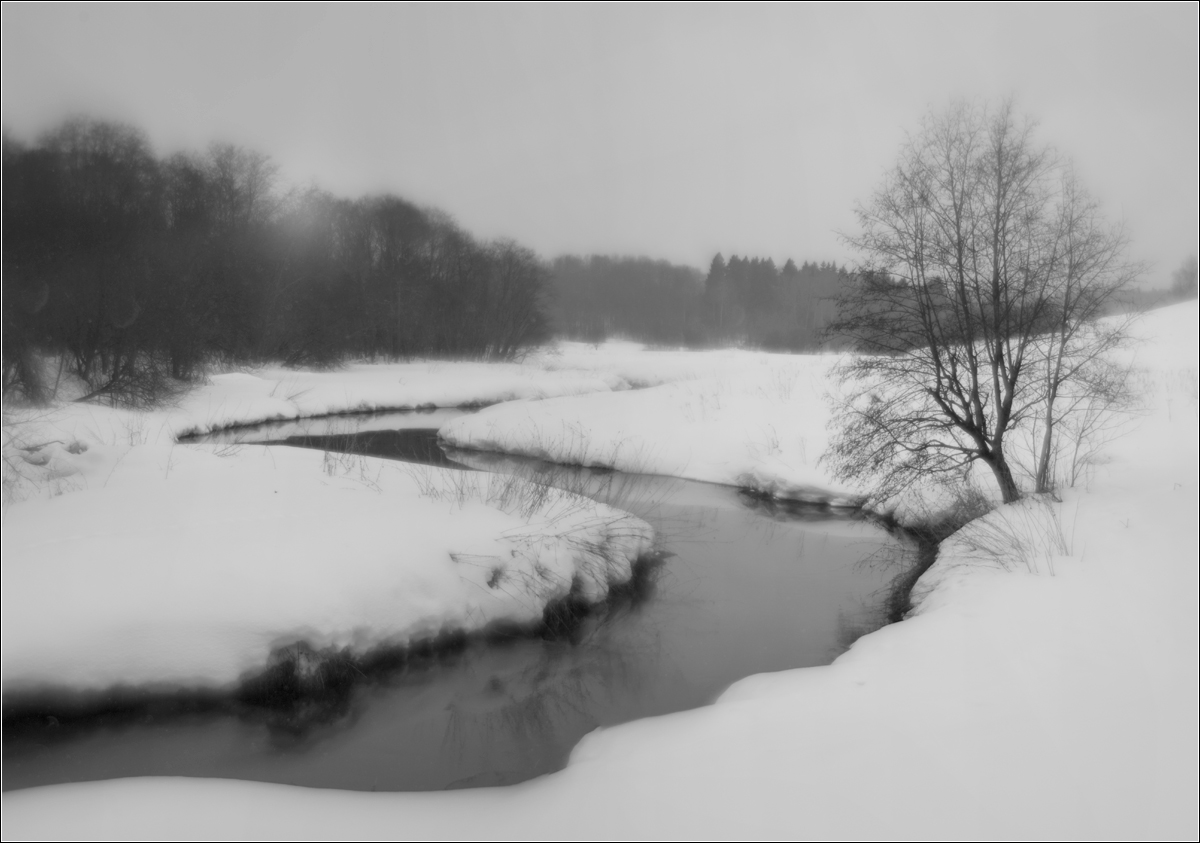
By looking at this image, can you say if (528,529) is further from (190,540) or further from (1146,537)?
(1146,537)

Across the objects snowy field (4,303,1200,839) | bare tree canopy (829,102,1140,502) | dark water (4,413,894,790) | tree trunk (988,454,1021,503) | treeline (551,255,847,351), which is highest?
treeline (551,255,847,351)

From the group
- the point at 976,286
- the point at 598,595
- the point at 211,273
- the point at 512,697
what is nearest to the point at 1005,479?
the point at 976,286

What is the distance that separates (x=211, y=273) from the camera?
25.5 m

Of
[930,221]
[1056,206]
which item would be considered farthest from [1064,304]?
[930,221]

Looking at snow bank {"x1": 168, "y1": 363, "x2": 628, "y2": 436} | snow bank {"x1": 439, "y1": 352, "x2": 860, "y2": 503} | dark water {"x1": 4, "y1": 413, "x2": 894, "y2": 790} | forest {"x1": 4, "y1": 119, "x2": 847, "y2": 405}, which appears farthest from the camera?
snow bank {"x1": 168, "y1": 363, "x2": 628, "y2": 436}

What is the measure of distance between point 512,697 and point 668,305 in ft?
147

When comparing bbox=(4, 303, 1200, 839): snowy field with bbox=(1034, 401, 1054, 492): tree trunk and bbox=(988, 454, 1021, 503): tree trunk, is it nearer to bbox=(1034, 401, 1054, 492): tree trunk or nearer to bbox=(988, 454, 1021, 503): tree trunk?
bbox=(1034, 401, 1054, 492): tree trunk

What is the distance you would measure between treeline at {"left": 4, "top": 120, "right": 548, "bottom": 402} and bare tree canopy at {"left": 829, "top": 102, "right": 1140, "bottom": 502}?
12894mm

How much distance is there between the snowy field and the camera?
3.60 meters

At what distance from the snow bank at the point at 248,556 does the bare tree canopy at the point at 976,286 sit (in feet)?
14.5

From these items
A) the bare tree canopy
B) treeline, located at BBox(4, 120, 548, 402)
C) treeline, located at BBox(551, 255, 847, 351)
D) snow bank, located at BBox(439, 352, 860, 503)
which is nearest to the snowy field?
the bare tree canopy

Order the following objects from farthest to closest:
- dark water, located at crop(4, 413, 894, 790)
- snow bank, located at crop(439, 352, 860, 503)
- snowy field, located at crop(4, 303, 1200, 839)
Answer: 1. snow bank, located at crop(439, 352, 860, 503)
2. dark water, located at crop(4, 413, 894, 790)
3. snowy field, located at crop(4, 303, 1200, 839)

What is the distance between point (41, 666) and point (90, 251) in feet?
46.0

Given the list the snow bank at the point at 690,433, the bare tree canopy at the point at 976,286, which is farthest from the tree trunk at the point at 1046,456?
the snow bank at the point at 690,433
